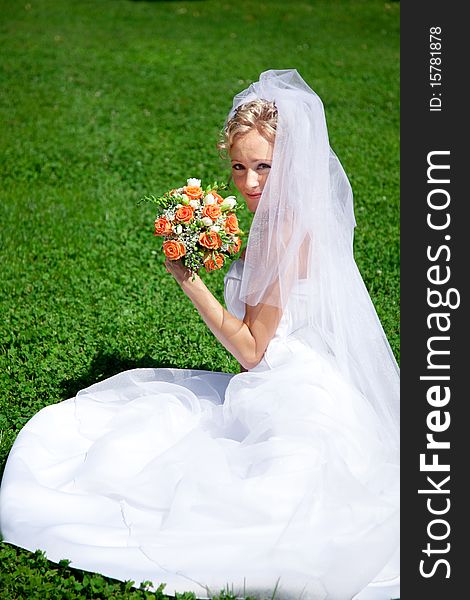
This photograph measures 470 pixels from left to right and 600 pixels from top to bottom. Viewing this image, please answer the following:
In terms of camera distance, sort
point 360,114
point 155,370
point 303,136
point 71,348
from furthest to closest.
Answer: point 360,114
point 71,348
point 155,370
point 303,136

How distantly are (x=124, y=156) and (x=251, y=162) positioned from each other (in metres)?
6.06

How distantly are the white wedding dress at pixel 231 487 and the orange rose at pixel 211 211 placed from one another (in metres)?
0.35

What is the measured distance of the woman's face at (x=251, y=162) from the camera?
14.6 ft

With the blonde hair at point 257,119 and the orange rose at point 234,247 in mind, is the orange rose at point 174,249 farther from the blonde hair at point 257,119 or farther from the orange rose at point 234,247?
the blonde hair at point 257,119

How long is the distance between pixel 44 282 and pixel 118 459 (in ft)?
10.9

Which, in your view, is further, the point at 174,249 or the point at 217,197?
the point at 217,197

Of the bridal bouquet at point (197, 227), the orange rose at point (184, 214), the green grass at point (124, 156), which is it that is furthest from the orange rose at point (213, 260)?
the green grass at point (124, 156)

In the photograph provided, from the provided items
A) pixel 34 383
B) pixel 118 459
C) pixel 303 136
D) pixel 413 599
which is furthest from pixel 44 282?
pixel 413 599

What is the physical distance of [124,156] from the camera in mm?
10305

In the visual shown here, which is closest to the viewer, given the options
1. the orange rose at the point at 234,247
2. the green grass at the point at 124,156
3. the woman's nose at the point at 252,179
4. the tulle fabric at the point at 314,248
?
the tulle fabric at the point at 314,248

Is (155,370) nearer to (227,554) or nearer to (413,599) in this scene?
(227,554)

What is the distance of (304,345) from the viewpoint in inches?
181

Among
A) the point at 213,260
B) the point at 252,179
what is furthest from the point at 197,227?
the point at 252,179

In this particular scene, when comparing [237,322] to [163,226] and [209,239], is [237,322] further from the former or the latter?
[163,226]
